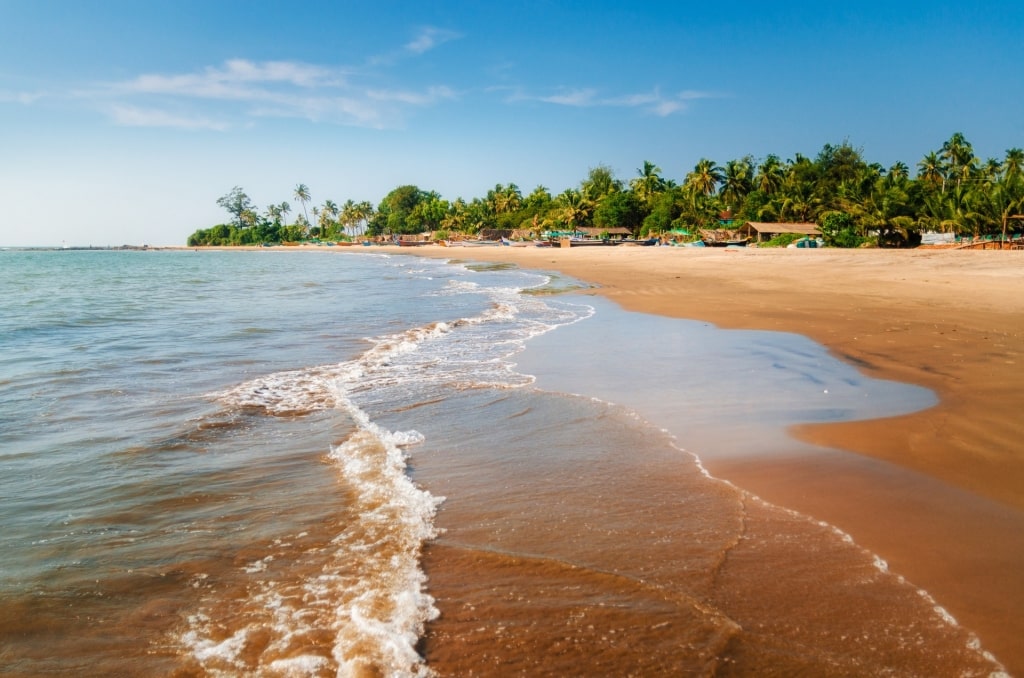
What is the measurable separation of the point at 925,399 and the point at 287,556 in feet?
20.3

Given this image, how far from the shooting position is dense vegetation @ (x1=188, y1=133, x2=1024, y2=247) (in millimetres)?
42625

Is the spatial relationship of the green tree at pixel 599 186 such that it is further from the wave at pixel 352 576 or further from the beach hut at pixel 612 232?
the wave at pixel 352 576

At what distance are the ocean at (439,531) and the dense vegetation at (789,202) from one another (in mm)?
42331

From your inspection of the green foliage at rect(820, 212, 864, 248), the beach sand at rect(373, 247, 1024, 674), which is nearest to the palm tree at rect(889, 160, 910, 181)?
the green foliage at rect(820, 212, 864, 248)

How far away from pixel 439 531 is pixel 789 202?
66.0 metres

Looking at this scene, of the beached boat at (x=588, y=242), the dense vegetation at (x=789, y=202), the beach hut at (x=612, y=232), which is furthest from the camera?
the beach hut at (x=612, y=232)

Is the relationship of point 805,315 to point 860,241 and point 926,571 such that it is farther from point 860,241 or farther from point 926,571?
point 860,241

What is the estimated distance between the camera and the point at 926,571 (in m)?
3.21

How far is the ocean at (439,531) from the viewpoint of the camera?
8.92ft

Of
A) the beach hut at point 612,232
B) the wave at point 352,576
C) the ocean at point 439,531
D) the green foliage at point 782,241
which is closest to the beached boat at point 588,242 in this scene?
the beach hut at point 612,232

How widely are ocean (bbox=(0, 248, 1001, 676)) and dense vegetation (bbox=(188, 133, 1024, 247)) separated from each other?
4233 cm

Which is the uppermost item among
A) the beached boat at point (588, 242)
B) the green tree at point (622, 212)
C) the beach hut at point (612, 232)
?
the green tree at point (622, 212)

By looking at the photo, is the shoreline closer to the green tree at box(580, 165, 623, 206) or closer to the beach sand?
the beach sand

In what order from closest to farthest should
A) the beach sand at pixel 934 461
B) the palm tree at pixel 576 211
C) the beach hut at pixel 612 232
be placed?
the beach sand at pixel 934 461, the beach hut at pixel 612 232, the palm tree at pixel 576 211
